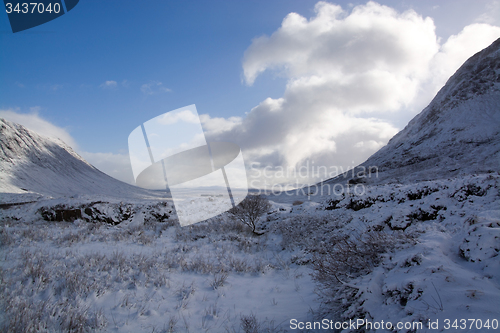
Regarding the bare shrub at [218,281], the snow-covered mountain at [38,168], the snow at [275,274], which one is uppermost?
the snow-covered mountain at [38,168]

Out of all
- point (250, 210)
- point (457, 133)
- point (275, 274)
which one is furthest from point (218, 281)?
point (457, 133)

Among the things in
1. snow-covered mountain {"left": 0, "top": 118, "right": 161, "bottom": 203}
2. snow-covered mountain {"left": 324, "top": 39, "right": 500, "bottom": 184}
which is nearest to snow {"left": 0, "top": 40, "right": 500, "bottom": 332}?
snow-covered mountain {"left": 0, "top": 118, "right": 161, "bottom": 203}

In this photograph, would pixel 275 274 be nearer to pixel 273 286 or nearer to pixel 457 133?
pixel 273 286

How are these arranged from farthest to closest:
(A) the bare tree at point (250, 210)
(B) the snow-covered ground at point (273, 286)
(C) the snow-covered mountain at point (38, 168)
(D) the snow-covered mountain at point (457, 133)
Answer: (D) the snow-covered mountain at point (457, 133) → (C) the snow-covered mountain at point (38, 168) → (A) the bare tree at point (250, 210) → (B) the snow-covered ground at point (273, 286)

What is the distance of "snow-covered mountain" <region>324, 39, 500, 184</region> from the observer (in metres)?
36.1

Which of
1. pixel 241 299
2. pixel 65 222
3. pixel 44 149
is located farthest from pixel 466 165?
pixel 44 149

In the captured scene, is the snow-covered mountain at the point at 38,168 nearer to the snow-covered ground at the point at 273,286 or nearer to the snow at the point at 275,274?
the snow at the point at 275,274

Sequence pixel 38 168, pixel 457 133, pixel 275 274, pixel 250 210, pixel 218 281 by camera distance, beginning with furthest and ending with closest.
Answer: pixel 457 133 → pixel 38 168 → pixel 250 210 → pixel 275 274 → pixel 218 281

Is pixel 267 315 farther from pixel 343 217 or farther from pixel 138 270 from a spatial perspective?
pixel 343 217

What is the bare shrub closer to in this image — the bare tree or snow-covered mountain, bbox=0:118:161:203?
the bare tree

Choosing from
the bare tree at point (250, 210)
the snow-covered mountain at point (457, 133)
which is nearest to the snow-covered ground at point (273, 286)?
the bare tree at point (250, 210)

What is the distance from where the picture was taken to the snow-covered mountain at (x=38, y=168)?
34706mm

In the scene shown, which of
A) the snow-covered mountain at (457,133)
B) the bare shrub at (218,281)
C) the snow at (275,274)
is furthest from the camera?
the snow-covered mountain at (457,133)

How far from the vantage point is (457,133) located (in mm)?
45000
